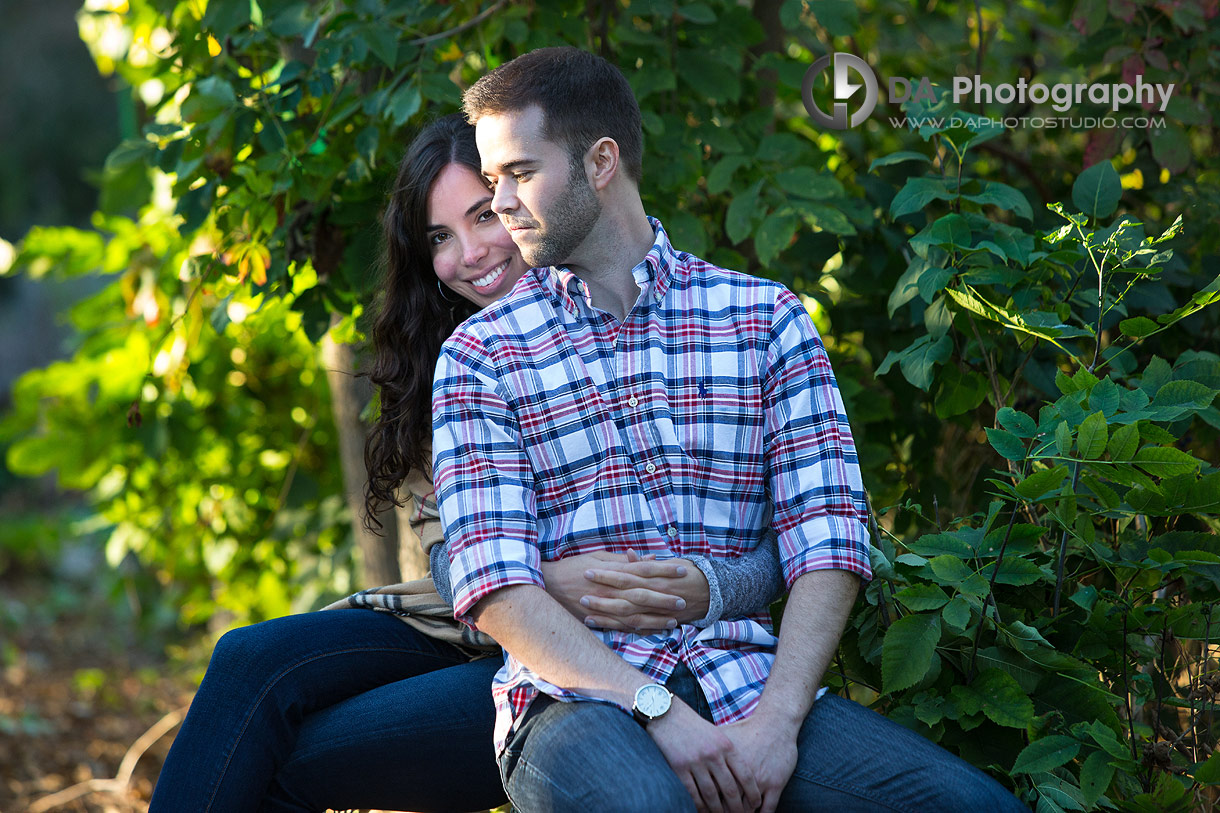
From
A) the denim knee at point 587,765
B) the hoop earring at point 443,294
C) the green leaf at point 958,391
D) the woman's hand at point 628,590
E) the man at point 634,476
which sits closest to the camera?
the denim knee at point 587,765

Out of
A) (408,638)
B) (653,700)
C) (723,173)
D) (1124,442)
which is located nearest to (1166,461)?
(1124,442)

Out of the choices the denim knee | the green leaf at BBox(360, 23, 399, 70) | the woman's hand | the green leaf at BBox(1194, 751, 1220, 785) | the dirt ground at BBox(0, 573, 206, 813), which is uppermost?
the green leaf at BBox(360, 23, 399, 70)

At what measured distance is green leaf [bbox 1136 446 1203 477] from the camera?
133 cm

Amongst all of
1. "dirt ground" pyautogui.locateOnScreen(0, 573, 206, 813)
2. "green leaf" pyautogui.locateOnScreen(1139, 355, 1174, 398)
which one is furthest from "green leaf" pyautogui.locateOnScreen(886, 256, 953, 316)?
"dirt ground" pyautogui.locateOnScreen(0, 573, 206, 813)

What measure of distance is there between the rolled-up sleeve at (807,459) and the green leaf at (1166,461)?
0.39 meters

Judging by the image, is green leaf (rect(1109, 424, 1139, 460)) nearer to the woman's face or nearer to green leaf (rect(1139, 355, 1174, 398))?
green leaf (rect(1139, 355, 1174, 398))

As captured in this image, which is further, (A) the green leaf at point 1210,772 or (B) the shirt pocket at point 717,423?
(B) the shirt pocket at point 717,423

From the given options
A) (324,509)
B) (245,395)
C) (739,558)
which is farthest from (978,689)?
(245,395)

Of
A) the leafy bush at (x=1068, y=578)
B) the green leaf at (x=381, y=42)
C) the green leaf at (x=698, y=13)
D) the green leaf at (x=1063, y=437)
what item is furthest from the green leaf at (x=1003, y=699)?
the green leaf at (x=381, y=42)

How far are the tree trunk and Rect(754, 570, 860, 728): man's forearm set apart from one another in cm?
137

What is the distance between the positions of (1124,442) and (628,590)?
0.70m

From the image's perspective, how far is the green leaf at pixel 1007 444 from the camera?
1.40m

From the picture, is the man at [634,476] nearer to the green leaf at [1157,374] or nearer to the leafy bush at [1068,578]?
the leafy bush at [1068,578]

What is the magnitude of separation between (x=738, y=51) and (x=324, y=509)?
1793 millimetres
